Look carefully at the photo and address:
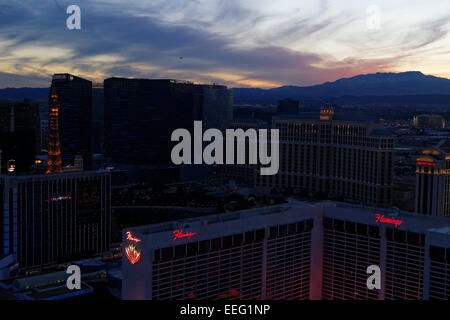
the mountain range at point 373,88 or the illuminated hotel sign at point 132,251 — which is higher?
the mountain range at point 373,88

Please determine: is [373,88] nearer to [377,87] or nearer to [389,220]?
[377,87]

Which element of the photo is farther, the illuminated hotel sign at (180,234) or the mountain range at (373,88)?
the mountain range at (373,88)

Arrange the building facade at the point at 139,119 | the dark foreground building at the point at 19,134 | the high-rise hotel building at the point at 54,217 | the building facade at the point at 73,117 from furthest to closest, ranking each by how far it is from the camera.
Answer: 1. the building facade at the point at 139,119
2. the building facade at the point at 73,117
3. the dark foreground building at the point at 19,134
4. the high-rise hotel building at the point at 54,217

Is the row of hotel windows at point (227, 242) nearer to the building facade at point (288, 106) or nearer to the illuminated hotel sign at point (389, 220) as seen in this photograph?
the illuminated hotel sign at point (389, 220)

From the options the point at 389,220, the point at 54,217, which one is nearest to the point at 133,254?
the point at 389,220

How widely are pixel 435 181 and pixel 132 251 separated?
84.1ft

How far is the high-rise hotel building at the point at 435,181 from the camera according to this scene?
3681cm

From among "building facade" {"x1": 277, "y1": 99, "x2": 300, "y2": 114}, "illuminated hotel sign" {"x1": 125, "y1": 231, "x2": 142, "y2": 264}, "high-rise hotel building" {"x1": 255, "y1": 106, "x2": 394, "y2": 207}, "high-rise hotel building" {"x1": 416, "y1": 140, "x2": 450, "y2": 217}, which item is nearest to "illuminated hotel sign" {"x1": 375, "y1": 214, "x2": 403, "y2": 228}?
"illuminated hotel sign" {"x1": 125, "y1": 231, "x2": 142, "y2": 264}

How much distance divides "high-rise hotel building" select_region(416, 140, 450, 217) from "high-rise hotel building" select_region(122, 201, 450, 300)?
14.1 metres

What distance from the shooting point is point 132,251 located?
1811 centimetres

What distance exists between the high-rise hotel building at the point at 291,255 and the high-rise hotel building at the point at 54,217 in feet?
54.3

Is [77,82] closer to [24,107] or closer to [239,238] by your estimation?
[24,107]

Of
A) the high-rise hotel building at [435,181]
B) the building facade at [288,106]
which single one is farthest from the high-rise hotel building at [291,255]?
the building facade at [288,106]

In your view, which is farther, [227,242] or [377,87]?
[377,87]
